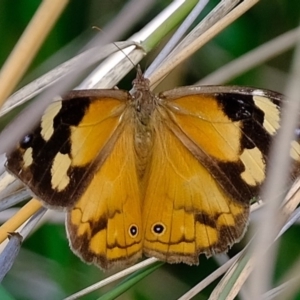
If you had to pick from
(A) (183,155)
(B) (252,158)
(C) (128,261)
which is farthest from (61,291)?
(B) (252,158)

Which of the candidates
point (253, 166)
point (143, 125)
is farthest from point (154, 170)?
point (253, 166)

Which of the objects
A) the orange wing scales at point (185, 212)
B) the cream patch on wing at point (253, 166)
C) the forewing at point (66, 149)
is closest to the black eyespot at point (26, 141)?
the forewing at point (66, 149)

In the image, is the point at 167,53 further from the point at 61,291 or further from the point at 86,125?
the point at 61,291

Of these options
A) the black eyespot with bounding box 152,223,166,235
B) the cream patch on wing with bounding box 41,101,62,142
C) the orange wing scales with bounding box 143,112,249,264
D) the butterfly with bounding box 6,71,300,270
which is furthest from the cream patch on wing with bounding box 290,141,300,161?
the cream patch on wing with bounding box 41,101,62,142

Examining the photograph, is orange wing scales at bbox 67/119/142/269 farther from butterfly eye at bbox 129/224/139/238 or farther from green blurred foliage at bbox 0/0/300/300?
green blurred foliage at bbox 0/0/300/300

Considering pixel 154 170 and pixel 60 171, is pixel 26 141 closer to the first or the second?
pixel 60 171

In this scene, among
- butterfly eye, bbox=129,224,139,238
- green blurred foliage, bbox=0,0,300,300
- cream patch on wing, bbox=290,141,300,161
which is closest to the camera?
cream patch on wing, bbox=290,141,300,161
